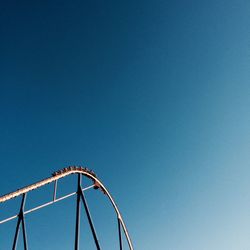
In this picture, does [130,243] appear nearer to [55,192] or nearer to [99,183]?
[99,183]

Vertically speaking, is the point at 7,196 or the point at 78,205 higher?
the point at 78,205

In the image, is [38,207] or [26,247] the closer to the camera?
[38,207]

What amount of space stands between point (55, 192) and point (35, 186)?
3.48 feet

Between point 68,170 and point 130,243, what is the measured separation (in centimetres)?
928

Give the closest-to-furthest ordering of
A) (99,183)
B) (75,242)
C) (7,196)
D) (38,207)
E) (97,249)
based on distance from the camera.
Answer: (7,196) → (38,207) → (75,242) → (97,249) → (99,183)

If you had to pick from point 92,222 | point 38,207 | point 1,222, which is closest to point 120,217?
point 92,222

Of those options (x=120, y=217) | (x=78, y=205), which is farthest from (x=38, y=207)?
(x=120, y=217)

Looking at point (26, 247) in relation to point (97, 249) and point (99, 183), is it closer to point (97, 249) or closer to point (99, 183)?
point (97, 249)

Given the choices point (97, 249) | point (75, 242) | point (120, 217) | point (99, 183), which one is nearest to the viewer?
point (75, 242)

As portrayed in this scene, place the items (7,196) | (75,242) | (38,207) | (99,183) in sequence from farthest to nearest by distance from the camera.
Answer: (99,183), (75,242), (38,207), (7,196)

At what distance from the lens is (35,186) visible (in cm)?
1136

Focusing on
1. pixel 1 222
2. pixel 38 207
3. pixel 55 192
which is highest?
pixel 55 192

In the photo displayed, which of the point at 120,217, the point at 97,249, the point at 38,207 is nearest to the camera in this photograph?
the point at 38,207

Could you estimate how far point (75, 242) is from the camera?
12.1 metres
